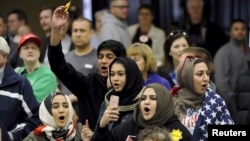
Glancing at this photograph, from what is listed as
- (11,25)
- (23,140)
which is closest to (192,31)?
(11,25)

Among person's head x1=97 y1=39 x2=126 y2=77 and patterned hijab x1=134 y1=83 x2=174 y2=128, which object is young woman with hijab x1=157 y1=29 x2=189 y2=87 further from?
patterned hijab x1=134 y1=83 x2=174 y2=128

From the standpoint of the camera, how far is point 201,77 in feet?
38.3

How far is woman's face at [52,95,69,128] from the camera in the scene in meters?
11.5

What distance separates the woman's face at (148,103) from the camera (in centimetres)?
1086

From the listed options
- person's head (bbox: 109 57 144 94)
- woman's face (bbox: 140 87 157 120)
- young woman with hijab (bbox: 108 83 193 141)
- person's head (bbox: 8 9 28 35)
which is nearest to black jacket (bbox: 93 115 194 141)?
young woman with hijab (bbox: 108 83 193 141)

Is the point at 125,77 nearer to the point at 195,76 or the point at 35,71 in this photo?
the point at 195,76

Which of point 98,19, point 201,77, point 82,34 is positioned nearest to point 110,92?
point 201,77

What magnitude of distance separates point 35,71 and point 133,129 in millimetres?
2582

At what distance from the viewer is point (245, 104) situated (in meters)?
12.8

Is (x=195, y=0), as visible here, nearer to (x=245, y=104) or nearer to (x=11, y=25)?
(x=11, y=25)

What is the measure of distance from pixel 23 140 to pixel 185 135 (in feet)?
5.54

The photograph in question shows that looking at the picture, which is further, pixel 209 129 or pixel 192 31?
pixel 192 31

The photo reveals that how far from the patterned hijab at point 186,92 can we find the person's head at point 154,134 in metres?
1.04

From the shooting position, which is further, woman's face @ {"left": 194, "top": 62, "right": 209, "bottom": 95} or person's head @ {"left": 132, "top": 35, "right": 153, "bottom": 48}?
Answer: person's head @ {"left": 132, "top": 35, "right": 153, "bottom": 48}
